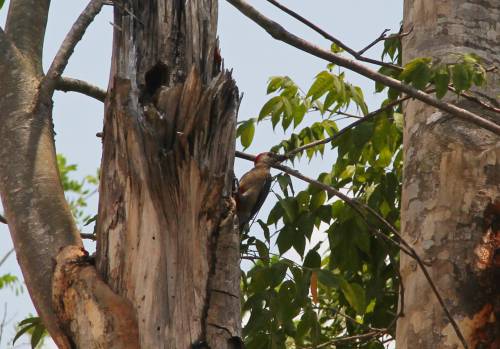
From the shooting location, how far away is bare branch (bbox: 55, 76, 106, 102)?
3.67 metres

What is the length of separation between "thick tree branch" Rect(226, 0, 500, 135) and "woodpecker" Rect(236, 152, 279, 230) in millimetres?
1073

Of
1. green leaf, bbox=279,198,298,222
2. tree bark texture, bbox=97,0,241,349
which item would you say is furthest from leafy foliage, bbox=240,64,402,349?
tree bark texture, bbox=97,0,241,349

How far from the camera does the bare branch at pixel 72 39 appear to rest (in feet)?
10.4

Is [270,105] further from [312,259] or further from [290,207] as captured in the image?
[312,259]

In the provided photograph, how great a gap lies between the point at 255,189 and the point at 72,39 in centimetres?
169

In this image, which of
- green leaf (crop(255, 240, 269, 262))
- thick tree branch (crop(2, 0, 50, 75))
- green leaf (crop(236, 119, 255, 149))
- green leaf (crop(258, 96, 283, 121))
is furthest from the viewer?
green leaf (crop(236, 119, 255, 149))

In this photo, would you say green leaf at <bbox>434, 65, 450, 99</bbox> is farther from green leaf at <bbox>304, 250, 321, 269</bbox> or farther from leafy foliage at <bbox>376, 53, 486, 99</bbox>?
green leaf at <bbox>304, 250, 321, 269</bbox>

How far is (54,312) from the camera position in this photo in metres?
2.90

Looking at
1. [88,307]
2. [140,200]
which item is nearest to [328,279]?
[140,200]

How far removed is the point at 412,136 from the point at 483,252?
0.68 metres

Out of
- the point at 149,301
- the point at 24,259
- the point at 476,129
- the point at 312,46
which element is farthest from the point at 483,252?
the point at 24,259

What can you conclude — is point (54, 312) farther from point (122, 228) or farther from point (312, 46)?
point (312, 46)

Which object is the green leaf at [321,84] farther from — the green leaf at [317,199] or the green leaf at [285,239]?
the green leaf at [285,239]

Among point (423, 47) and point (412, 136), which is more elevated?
point (423, 47)
